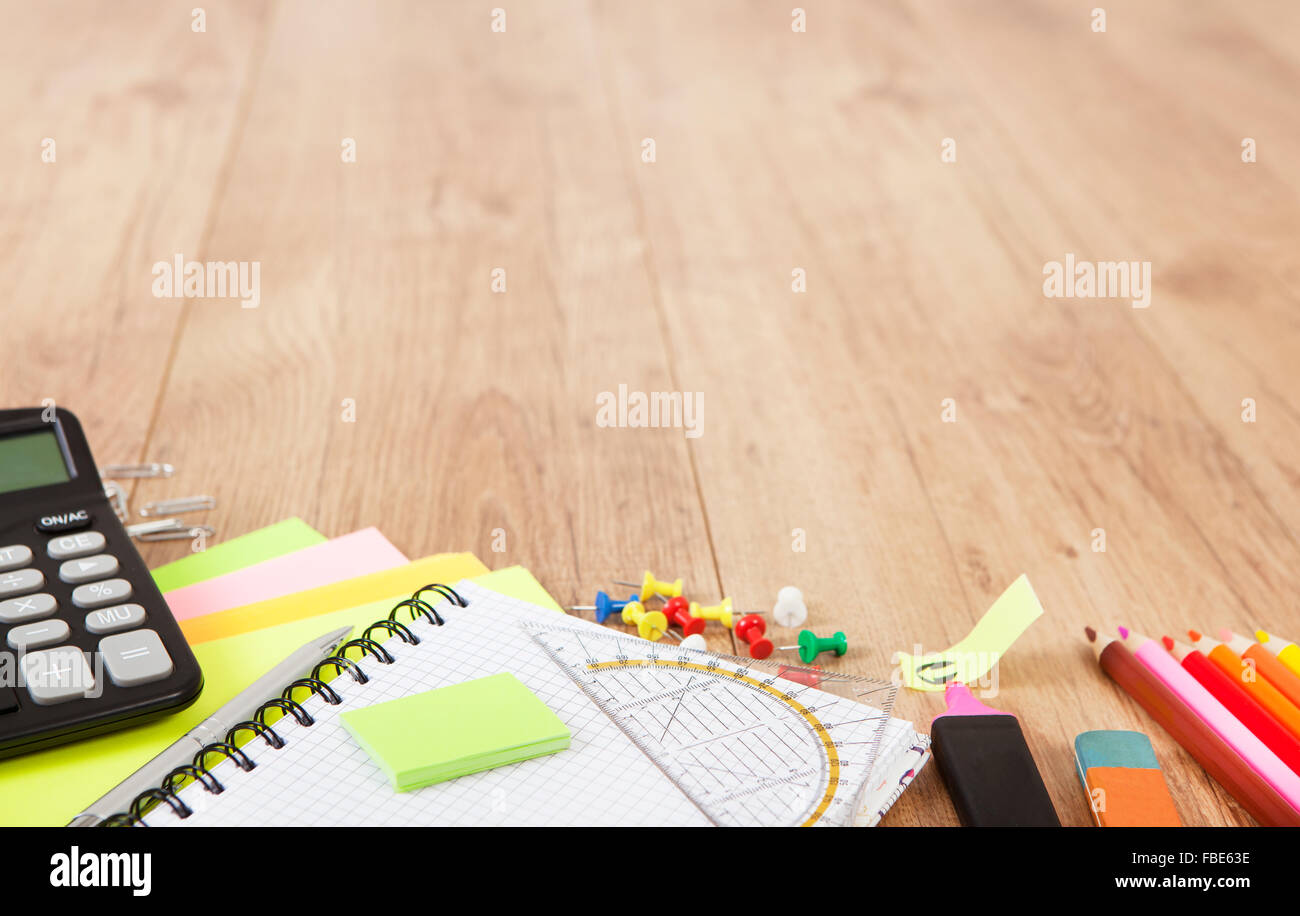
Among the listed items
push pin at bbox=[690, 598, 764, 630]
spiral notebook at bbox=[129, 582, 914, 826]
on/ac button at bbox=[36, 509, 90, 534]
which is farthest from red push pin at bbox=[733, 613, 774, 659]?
on/ac button at bbox=[36, 509, 90, 534]

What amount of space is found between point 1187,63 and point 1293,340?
69cm

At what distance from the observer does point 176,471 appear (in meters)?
0.74

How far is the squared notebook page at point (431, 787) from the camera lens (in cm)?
42

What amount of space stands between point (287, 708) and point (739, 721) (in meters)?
0.18

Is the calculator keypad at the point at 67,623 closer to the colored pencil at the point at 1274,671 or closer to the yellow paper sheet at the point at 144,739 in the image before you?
the yellow paper sheet at the point at 144,739

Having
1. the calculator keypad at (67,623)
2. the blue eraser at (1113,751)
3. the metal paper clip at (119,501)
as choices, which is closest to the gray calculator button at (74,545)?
the calculator keypad at (67,623)

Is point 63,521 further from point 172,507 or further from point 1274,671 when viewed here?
point 1274,671

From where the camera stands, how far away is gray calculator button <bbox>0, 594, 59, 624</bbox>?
1.65 ft

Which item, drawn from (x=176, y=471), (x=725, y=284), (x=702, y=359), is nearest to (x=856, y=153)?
(x=725, y=284)

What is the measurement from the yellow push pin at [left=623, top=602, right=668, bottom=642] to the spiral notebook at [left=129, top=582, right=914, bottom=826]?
0.09m

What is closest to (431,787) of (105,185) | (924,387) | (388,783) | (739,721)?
(388,783)

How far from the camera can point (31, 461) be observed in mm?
596

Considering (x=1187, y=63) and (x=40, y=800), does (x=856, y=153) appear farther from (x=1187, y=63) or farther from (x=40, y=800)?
(x=40, y=800)
